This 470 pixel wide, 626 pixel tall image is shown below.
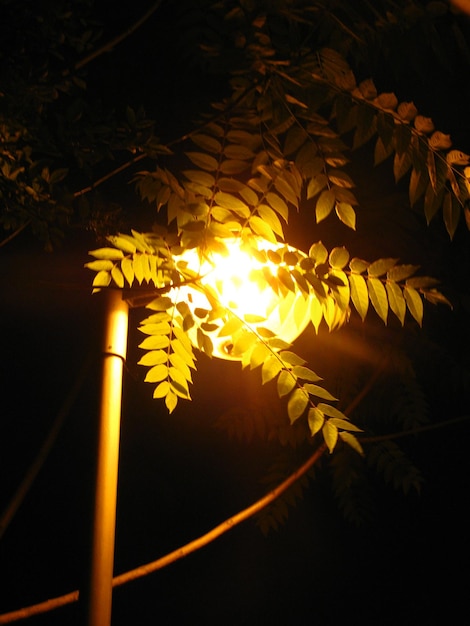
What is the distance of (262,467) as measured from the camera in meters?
4.88

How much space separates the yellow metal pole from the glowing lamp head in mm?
263

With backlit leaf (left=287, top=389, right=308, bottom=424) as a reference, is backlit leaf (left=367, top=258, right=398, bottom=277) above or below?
above

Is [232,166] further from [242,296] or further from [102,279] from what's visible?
[102,279]

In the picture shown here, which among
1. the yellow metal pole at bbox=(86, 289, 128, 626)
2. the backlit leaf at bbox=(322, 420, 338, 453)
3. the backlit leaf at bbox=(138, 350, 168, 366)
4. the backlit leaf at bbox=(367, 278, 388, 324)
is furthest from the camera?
the backlit leaf at bbox=(138, 350, 168, 366)

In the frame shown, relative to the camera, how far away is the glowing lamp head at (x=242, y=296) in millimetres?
1810

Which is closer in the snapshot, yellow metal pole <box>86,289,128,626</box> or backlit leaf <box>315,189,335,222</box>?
yellow metal pole <box>86,289,128,626</box>

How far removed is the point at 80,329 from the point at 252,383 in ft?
4.85

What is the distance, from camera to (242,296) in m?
1.99

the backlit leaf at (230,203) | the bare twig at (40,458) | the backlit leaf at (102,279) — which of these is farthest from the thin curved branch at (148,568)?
the backlit leaf at (230,203)

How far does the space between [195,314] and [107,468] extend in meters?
0.59

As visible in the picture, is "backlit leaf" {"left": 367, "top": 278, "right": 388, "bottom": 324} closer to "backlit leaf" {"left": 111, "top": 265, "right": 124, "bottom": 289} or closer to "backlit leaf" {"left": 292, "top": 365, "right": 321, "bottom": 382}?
"backlit leaf" {"left": 292, "top": 365, "right": 321, "bottom": 382}

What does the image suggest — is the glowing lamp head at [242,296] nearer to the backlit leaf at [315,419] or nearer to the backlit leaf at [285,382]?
the backlit leaf at [285,382]

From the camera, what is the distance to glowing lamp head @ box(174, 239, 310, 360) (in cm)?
181

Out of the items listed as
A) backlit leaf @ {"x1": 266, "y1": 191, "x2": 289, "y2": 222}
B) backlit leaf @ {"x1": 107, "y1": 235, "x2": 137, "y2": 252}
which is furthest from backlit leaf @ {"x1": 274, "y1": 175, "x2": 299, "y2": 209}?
backlit leaf @ {"x1": 107, "y1": 235, "x2": 137, "y2": 252}
